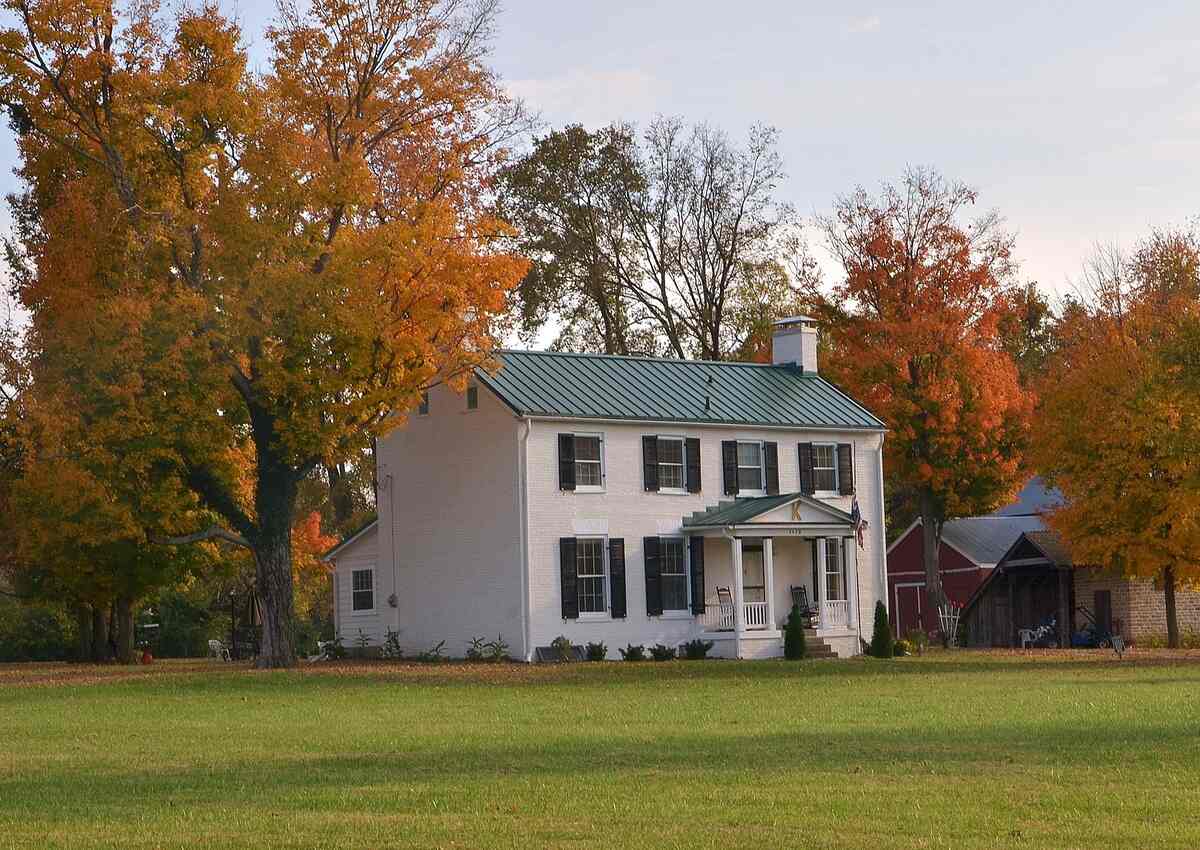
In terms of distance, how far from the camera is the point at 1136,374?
3838 cm

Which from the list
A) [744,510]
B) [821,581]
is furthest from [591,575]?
[821,581]

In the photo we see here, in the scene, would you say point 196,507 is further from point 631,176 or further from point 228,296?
point 631,176

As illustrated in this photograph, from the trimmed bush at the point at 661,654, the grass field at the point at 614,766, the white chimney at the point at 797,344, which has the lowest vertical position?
the grass field at the point at 614,766

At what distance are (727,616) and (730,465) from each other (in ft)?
11.9

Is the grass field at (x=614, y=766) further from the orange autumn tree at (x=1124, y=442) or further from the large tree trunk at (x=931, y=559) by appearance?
the large tree trunk at (x=931, y=559)

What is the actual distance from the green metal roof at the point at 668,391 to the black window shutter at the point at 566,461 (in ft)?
1.90

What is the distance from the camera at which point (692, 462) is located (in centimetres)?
4044

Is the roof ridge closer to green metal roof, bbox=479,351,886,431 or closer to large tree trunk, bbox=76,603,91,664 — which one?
green metal roof, bbox=479,351,886,431

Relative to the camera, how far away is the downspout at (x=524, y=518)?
37.2m

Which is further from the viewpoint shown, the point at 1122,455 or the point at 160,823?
the point at 1122,455

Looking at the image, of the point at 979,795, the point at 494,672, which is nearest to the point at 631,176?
the point at 494,672

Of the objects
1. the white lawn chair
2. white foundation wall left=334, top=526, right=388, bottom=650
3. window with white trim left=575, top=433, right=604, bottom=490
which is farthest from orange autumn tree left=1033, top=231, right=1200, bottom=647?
the white lawn chair

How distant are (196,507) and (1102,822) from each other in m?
27.6

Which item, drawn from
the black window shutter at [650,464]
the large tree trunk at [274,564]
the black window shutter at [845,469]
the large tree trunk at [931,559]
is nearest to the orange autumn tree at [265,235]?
the large tree trunk at [274,564]
